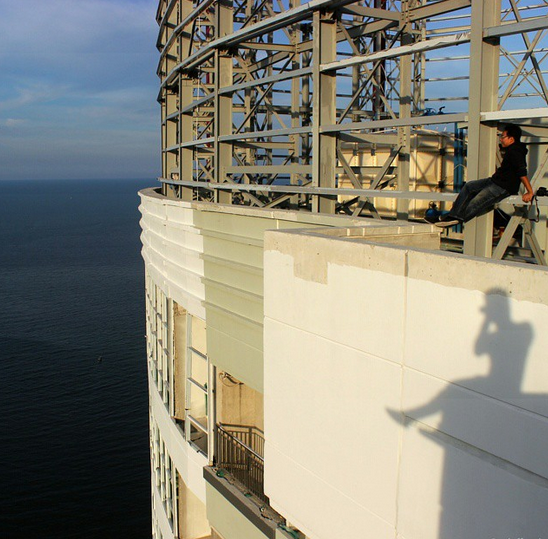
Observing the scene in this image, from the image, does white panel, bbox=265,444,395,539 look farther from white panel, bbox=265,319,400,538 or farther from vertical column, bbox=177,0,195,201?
vertical column, bbox=177,0,195,201

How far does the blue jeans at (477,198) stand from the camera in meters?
6.57

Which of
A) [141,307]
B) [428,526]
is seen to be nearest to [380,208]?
[428,526]

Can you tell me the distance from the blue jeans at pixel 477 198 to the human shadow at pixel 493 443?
2.44 metres

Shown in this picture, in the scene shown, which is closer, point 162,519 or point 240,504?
point 240,504

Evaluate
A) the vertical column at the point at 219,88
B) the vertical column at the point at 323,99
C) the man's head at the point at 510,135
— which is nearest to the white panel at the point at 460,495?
the man's head at the point at 510,135

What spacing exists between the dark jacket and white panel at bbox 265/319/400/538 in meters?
2.41

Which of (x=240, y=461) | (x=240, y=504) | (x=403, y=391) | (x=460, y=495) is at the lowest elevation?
(x=240, y=504)

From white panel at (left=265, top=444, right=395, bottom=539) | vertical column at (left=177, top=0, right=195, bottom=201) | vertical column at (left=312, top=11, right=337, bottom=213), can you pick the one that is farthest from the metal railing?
vertical column at (left=177, top=0, right=195, bottom=201)

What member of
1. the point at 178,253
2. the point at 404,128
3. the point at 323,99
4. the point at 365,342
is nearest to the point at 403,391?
the point at 365,342

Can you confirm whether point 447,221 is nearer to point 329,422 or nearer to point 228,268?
point 329,422

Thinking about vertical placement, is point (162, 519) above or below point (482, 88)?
below

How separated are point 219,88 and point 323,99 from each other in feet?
10.3

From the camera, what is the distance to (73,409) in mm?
44688

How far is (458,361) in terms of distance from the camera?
4.67 meters
